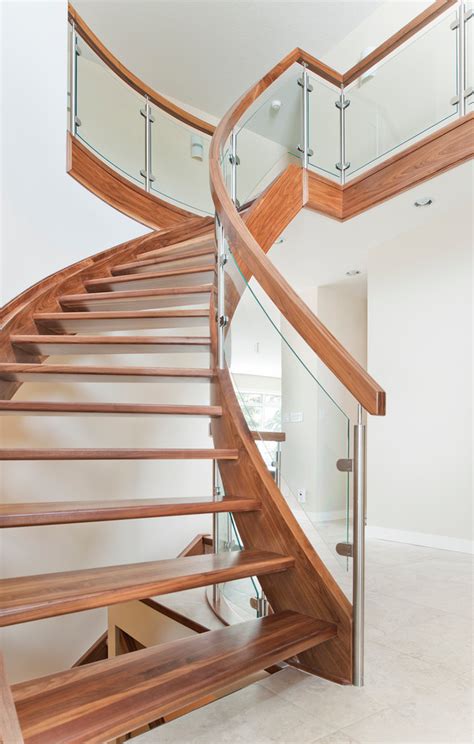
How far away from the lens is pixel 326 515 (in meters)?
1.69

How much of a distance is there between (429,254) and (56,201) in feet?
9.22

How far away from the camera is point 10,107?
9.70 ft

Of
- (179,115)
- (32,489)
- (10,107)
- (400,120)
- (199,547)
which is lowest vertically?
(199,547)

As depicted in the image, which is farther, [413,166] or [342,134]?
[342,134]

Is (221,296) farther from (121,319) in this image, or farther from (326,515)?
(326,515)

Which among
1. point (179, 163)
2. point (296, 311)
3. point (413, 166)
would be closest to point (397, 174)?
point (413, 166)

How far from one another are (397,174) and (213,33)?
10.3 feet

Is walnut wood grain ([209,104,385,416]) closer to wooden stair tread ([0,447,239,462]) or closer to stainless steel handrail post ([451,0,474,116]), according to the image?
wooden stair tread ([0,447,239,462])

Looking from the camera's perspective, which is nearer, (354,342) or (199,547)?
(199,547)

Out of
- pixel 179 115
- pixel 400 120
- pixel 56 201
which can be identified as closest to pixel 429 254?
pixel 400 120

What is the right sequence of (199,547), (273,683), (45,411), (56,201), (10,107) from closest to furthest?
1. (273,683)
2. (45,411)
3. (10,107)
4. (56,201)
5. (199,547)

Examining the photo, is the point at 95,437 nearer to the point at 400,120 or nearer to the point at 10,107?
the point at 10,107

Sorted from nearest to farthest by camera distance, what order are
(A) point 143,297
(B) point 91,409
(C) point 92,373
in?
1. (B) point 91,409
2. (C) point 92,373
3. (A) point 143,297

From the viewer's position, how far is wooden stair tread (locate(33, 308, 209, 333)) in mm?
2553
